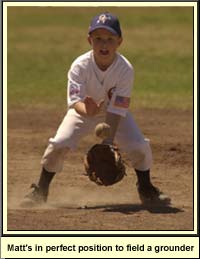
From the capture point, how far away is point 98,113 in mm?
6449

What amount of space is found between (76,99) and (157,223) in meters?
1.06

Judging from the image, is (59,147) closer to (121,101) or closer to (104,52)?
(121,101)

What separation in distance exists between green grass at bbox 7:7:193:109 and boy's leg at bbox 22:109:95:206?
4.62 metres

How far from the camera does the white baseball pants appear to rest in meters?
6.46

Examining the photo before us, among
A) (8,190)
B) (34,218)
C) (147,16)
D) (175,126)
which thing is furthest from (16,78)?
(147,16)

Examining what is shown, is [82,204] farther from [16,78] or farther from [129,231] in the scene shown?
[16,78]

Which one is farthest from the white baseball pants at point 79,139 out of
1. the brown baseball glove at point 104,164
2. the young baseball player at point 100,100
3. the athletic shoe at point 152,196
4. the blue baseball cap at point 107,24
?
the blue baseball cap at point 107,24

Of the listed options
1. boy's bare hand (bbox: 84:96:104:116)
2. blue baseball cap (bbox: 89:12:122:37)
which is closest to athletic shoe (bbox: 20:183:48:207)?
boy's bare hand (bbox: 84:96:104:116)

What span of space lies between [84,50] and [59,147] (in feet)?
32.3

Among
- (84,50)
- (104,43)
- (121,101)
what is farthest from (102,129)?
(84,50)

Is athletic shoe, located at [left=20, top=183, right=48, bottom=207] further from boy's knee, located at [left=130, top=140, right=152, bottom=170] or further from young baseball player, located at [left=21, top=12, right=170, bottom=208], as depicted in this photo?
boy's knee, located at [left=130, top=140, right=152, bottom=170]

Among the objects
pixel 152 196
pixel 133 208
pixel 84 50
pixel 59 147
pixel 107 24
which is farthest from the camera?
pixel 84 50

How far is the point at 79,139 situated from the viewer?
653 cm

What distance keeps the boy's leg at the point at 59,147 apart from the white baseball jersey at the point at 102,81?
0.17 meters
